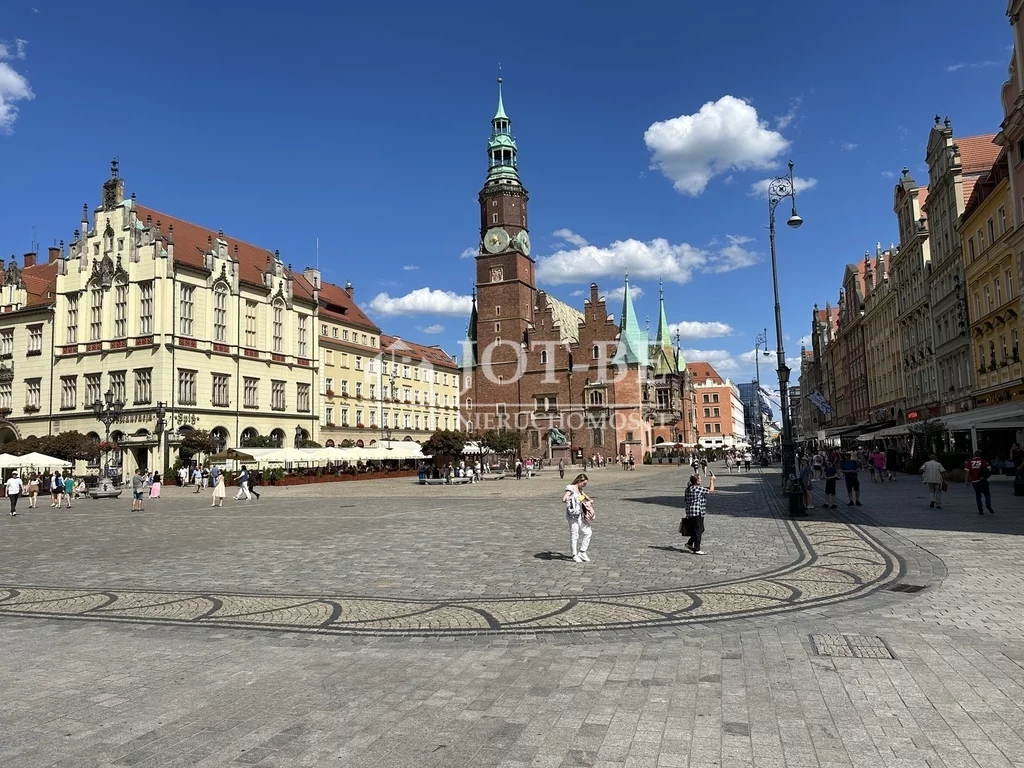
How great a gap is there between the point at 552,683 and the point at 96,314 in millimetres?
56752

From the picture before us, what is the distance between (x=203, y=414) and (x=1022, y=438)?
49.2 metres

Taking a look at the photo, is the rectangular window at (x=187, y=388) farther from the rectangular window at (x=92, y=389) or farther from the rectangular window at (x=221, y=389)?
the rectangular window at (x=92, y=389)

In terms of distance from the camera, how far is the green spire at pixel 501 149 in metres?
85.3

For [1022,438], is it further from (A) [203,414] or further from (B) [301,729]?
(A) [203,414]

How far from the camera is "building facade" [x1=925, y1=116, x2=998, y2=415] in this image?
3850cm

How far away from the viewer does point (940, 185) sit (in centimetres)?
4056

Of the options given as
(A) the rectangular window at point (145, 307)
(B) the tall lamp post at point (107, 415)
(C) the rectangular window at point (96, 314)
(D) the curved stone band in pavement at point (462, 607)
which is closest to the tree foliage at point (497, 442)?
(A) the rectangular window at point (145, 307)

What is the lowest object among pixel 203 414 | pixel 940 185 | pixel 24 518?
pixel 24 518

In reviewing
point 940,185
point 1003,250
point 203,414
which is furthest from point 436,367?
point 1003,250

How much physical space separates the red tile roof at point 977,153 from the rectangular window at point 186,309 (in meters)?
50.1

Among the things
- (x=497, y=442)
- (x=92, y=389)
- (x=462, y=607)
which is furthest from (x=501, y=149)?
(x=462, y=607)

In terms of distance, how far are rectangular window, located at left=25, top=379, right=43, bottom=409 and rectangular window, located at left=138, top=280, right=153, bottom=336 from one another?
11.3 metres

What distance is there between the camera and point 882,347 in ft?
196

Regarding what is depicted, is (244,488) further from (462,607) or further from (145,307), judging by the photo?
(462,607)
